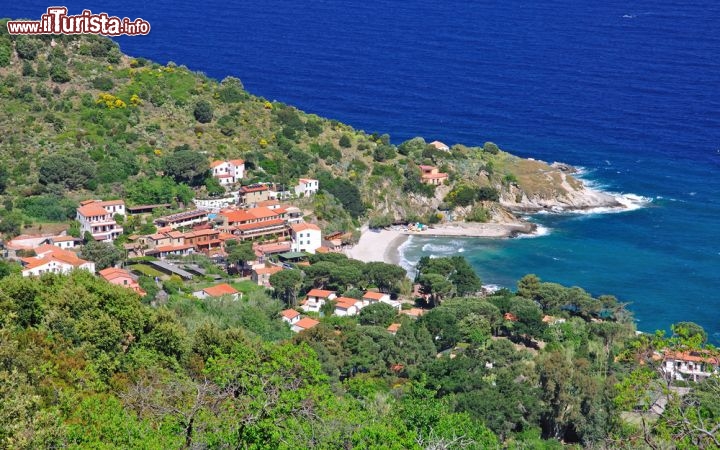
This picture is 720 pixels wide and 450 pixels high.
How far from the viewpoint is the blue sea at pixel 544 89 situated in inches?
3066

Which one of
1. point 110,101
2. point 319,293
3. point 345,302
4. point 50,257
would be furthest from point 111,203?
point 345,302

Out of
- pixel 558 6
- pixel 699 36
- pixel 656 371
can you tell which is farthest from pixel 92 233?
pixel 558 6

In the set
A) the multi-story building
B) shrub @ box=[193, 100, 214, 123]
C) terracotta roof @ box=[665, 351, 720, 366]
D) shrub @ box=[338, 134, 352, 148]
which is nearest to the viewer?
terracotta roof @ box=[665, 351, 720, 366]

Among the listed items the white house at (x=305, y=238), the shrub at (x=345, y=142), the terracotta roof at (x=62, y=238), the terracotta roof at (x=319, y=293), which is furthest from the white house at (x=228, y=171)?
the terracotta roof at (x=319, y=293)

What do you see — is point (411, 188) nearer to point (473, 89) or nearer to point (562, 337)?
point (562, 337)

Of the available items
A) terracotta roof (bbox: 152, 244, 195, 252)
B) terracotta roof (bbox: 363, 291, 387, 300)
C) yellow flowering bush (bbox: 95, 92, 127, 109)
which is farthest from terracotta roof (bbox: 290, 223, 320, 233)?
yellow flowering bush (bbox: 95, 92, 127, 109)

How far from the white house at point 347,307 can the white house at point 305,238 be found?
11.6 metres

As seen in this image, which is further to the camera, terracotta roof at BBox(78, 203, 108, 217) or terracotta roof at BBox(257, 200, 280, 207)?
terracotta roof at BBox(257, 200, 280, 207)

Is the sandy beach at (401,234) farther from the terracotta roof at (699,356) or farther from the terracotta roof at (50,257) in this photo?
the terracotta roof at (699,356)

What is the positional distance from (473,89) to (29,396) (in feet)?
351

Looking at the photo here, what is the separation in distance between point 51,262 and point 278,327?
610 inches

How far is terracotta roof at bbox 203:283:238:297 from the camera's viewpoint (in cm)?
6100

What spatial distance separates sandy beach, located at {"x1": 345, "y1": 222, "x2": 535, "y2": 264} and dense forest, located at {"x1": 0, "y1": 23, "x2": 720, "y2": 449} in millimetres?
1906

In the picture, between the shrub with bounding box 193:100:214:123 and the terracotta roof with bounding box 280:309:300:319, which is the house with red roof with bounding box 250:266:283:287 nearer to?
the terracotta roof with bounding box 280:309:300:319
